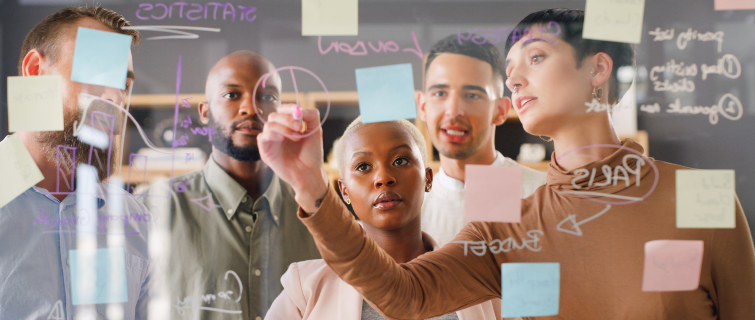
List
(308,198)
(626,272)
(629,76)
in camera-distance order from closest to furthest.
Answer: (308,198), (626,272), (629,76)

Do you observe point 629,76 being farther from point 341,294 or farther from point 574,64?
point 341,294

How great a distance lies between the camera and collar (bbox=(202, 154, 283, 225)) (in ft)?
4.12

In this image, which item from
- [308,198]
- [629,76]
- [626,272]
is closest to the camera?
[308,198]

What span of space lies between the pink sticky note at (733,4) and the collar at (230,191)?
4.03ft

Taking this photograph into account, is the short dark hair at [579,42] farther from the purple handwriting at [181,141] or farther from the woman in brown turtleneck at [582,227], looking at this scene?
the purple handwriting at [181,141]

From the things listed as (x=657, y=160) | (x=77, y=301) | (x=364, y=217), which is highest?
(x=657, y=160)

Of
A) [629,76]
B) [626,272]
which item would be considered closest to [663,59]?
[629,76]

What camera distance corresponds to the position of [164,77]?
127 centimetres

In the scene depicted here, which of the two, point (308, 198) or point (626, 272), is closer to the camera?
point (308, 198)

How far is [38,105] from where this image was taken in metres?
1.22

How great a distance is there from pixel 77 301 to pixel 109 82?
54 centimetres

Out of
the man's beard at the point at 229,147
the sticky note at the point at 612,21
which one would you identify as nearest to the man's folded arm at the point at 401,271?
the man's beard at the point at 229,147

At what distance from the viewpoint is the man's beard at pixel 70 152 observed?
124 centimetres

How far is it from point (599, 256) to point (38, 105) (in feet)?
4.56
